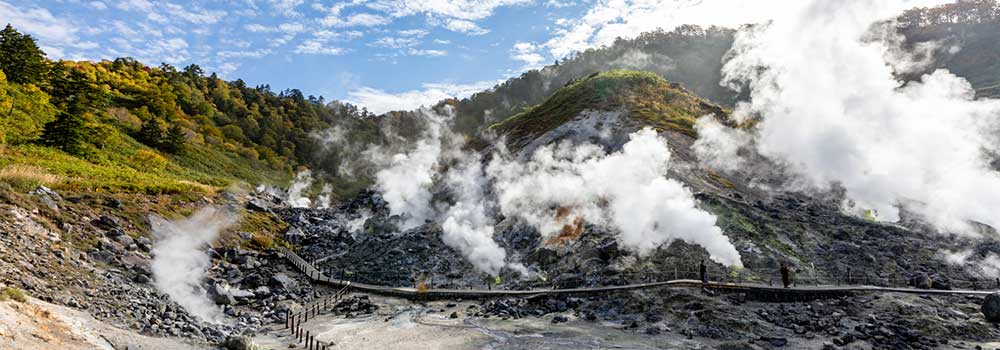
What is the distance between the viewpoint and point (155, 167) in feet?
186

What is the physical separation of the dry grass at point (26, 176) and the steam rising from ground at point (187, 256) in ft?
19.6

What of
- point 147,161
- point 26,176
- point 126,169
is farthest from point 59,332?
point 147,161

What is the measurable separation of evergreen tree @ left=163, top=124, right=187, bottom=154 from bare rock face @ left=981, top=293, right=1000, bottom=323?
7842 cm

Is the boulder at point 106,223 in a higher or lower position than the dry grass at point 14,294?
higher

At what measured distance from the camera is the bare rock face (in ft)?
75.9

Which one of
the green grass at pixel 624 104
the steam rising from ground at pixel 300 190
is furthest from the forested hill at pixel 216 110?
the green grass at pixel 624 104

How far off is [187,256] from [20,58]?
1840 inches

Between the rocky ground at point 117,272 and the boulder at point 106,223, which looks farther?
the boulder at point 106,223

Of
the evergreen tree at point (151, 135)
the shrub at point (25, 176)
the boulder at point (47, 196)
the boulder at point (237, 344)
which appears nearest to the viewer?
the boulder at point (237, 344)

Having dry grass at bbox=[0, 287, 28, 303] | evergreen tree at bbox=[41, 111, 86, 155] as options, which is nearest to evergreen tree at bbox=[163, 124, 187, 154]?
evergreen tree at bbox=[41, 111, 86, 155]

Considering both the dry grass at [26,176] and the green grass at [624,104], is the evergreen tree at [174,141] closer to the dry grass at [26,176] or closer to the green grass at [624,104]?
the dry grass at [26,176]

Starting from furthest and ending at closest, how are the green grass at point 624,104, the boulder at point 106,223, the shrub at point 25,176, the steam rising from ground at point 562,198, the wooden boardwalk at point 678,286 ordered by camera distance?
the green grass at point 624,104 → the steam rising from ground at point 562,198 → the boulder at point 106,223 → the shrub at point 25,176 → the wooden boardwalk at point 678,286

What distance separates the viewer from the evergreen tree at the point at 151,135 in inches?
2589

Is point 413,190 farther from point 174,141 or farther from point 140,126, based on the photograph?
point 140,126
